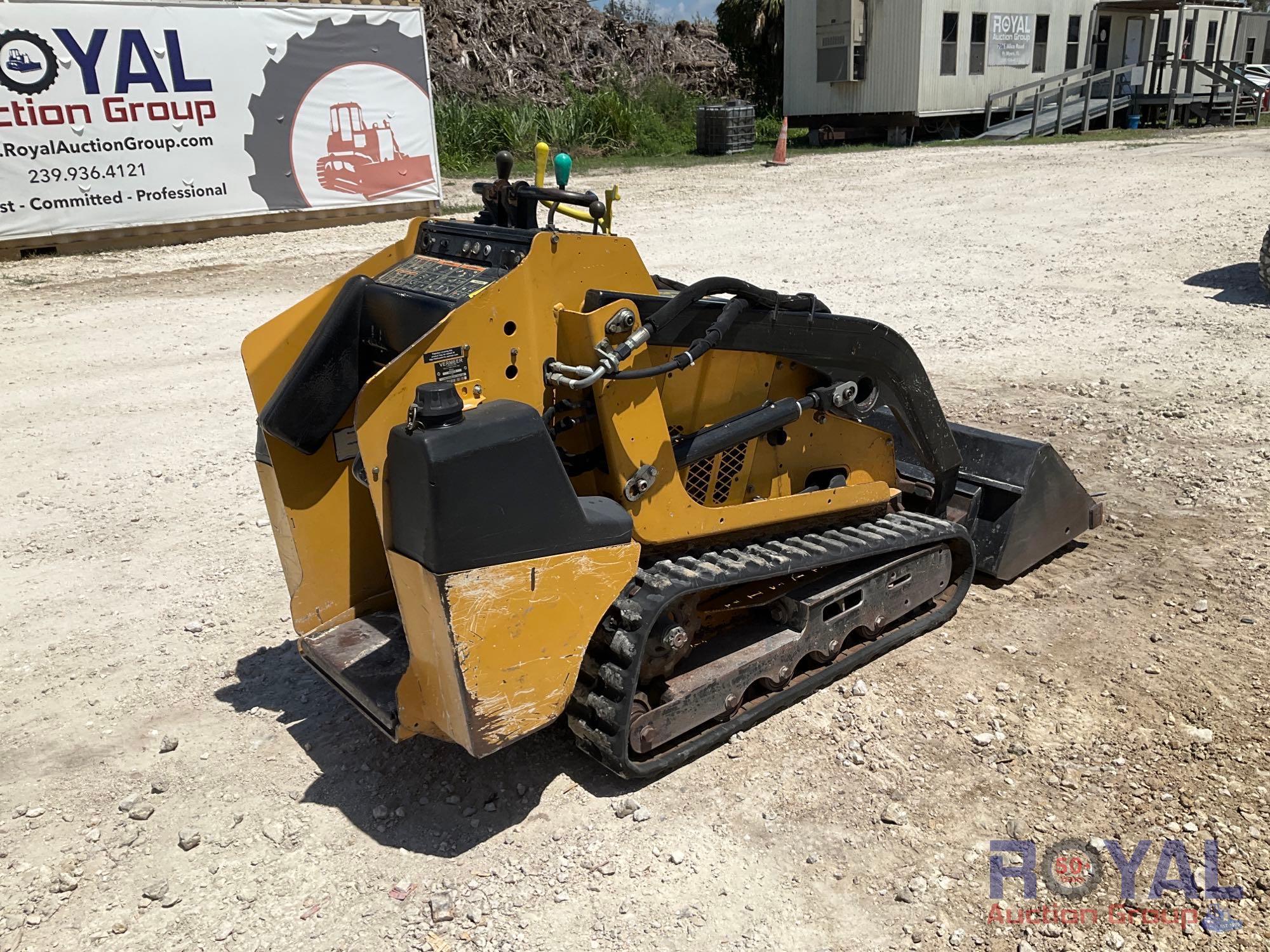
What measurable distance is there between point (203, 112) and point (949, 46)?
1696 cm

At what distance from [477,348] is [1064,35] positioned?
28.3 m

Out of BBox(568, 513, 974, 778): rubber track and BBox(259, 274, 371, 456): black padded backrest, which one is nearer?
BBox(568, 513, 974, 778): rubber track

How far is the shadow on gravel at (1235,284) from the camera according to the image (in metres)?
9.68

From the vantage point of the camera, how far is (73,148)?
13.6 m

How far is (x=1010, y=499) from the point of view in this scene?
5000 mm

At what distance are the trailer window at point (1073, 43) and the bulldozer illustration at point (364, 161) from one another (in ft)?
61.1

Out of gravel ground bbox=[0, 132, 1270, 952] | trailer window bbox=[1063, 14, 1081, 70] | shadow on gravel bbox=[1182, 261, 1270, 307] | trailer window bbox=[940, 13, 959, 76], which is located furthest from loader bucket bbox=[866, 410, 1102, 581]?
trailer window bbox=[1063, 14, 1081, 70]

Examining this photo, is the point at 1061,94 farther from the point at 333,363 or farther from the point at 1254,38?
the point at 333,363

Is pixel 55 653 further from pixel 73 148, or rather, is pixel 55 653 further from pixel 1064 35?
pixel 1064 35

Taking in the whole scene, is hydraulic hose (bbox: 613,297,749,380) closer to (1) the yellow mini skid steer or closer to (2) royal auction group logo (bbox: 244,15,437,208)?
(1) the yellow mini skid steer

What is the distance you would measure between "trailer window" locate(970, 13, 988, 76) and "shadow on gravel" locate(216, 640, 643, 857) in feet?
80.9

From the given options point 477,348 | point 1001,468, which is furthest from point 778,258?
point 477,348

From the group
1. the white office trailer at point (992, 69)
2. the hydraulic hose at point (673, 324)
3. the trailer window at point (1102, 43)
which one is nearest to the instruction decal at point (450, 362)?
the hydraulic hose at point (673, 324)

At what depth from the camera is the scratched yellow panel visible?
119 inches
